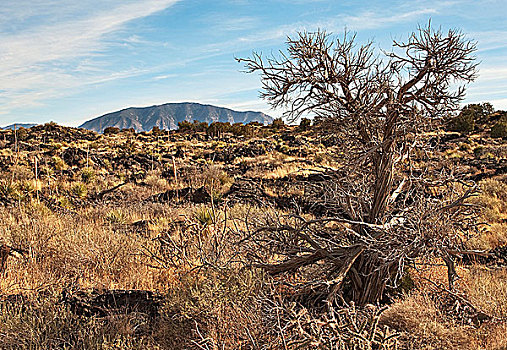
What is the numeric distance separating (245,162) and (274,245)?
15699 mm

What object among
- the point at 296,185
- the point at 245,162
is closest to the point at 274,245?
the point at 296,185

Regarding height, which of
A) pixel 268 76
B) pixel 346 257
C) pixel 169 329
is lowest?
pixel 169 329

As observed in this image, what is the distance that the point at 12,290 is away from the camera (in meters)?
4.63

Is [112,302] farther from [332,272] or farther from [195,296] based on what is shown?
[332,272]

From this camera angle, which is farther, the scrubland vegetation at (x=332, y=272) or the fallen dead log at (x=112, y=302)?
the fallen dead log at (x=112, y=302)

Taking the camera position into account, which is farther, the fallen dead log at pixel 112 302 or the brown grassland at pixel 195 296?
the fallen dead log at pixel 112 302

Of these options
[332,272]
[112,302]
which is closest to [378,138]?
[332,272]

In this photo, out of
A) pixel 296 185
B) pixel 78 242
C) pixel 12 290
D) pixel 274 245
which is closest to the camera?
pixel 274 245

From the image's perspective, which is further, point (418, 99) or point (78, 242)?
point (78, 242)

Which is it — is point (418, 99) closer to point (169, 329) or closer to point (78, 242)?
point (169, 329)

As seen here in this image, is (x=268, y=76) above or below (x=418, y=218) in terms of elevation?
above

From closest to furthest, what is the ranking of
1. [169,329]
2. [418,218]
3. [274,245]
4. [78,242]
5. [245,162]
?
[418,218], [169,329], [274,245], [78,242], [245,162]

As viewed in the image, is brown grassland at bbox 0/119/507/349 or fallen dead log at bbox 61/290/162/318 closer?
brown grassland at bbox 0/119/507/349

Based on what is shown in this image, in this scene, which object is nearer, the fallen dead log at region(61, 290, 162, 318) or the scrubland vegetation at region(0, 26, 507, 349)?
the scrubland vegetation at region(0, 26, 507, 349)
